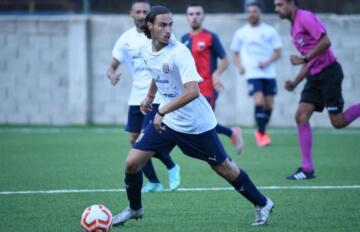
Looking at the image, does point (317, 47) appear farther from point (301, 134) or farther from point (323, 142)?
point (323, 142)

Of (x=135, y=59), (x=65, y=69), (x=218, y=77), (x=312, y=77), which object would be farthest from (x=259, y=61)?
(x=135, y=59)

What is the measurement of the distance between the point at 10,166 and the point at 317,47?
4630 millimetres

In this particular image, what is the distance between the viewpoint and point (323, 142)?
49.0 ft

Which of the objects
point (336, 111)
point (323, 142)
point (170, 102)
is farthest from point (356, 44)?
point (170, 102)

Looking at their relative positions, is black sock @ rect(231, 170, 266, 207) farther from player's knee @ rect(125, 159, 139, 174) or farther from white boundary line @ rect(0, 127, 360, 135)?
white boundary line @ rect(0, 127, 360, 135)

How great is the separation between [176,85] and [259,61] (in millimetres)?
8009

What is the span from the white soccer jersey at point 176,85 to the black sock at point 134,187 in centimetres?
53

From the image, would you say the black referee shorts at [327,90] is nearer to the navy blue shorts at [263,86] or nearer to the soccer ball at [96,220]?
the soccer ball at [96,220]

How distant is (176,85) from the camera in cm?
715

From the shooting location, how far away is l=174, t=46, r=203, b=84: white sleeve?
6895 mm

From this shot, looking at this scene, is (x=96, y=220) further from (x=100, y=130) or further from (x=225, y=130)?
(x=100, y=130)

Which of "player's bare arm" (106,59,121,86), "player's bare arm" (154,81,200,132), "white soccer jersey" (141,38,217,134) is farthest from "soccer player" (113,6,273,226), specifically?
"player's bare arm" (106,59,121,86)

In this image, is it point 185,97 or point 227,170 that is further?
point 227,170

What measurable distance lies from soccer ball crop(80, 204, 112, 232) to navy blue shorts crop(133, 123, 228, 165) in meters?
0.72
